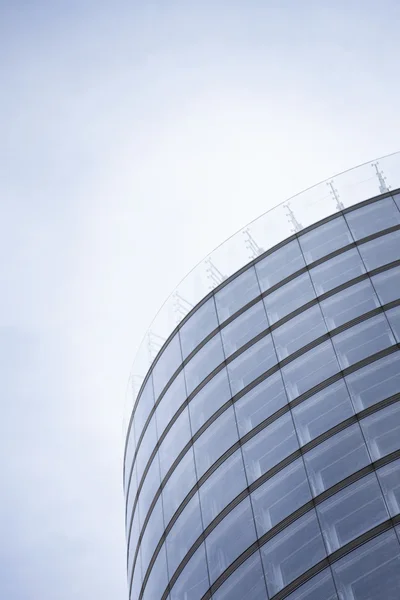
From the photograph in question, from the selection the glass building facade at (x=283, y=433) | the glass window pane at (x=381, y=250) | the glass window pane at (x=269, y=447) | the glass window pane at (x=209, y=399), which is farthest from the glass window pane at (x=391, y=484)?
the glass window pane at (x=381, y=250)

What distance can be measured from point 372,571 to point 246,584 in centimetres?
439

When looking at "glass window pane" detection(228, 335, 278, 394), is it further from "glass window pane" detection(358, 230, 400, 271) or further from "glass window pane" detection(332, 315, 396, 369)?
"glass window pane" detection(358, 230, 400, 271)

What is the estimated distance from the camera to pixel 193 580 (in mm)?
27516

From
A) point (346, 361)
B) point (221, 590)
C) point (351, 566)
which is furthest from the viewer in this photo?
point (346, 361)

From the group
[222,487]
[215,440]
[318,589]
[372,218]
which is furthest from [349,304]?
[318,589]

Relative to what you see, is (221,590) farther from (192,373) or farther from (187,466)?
(192,373)

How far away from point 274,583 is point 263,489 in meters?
3.29

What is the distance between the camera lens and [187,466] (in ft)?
101

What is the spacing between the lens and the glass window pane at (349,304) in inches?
1150

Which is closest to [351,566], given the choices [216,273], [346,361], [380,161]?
[346,361]

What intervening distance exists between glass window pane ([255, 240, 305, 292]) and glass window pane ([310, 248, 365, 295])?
3.50ft

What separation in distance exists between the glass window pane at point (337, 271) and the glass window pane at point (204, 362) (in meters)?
4.75

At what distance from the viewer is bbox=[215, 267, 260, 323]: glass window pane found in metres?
33.4

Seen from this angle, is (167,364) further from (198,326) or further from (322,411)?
(322,411)
